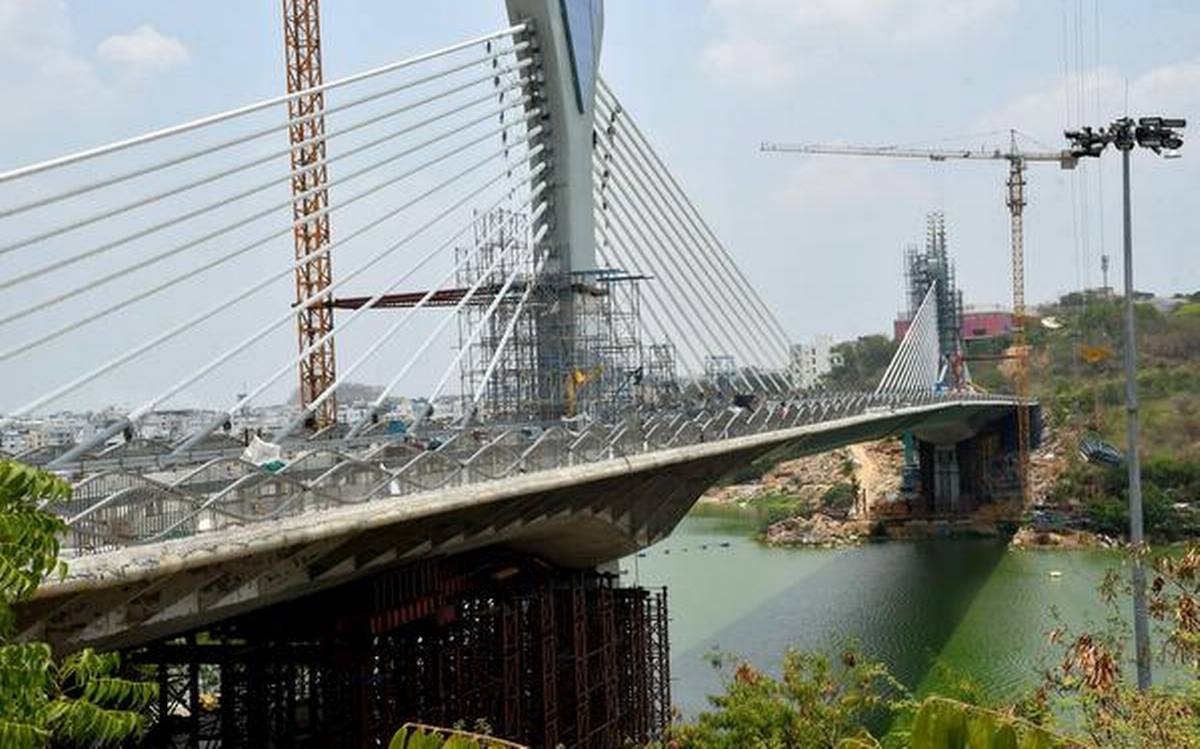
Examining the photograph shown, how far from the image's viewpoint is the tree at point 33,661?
4.83 metres

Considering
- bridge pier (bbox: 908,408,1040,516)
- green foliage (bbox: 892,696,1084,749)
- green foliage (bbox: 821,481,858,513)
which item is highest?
green foliage (bbox: 892,696,1084,749)

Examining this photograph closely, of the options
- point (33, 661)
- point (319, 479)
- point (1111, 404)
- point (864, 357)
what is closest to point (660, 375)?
point (319, 479)

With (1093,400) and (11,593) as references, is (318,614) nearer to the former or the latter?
(11,593)

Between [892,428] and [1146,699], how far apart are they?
3289cm

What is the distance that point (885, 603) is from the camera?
116 ft

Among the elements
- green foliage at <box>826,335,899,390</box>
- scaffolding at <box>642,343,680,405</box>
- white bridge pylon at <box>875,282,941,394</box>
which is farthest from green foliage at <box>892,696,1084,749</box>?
green foliage at <box>826,335,899,390</box>

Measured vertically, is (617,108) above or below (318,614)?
above

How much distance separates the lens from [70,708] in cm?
494

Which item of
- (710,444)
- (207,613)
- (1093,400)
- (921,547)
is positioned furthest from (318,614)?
(1093,400)

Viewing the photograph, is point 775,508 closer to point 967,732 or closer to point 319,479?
point 319,479

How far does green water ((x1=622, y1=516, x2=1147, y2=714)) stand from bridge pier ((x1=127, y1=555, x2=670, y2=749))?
2.96 metres

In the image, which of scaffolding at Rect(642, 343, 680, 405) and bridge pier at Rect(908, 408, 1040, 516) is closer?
scaffolding at Rect(642, 343, 680, 405)

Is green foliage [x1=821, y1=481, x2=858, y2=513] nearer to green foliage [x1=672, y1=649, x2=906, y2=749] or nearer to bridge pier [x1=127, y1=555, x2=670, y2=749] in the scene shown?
bridge pier [x1=127, y1=555, x2=670, y2=749]

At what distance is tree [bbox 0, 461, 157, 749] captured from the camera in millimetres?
4832
